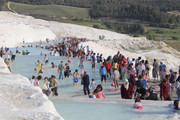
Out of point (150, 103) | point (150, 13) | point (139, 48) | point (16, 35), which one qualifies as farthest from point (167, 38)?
point (150, 103)

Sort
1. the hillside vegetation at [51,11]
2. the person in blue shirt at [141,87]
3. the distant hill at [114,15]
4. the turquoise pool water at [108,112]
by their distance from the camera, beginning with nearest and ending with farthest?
the turquoise pool water at [108,112], the person in blue shirt at [141,87], the distant hill at [114,15], the hillside vegetation at [51,11]

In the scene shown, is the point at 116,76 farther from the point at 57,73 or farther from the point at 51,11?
the point at 51,11

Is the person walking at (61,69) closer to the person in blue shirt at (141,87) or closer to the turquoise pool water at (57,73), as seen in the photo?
the turquoise pool water at (57,73)

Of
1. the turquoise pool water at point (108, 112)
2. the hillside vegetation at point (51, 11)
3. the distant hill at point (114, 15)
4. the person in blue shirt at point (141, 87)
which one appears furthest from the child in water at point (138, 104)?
the hillside vegetation at point (51, 11)

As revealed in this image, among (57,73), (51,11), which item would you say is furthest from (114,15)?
(57,73)

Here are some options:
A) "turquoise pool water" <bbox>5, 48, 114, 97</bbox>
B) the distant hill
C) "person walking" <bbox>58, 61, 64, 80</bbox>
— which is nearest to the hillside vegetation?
the distant hill

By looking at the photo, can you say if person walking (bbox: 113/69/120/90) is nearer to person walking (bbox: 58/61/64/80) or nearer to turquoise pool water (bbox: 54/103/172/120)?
person walking (bbox: 58/61/64/80)

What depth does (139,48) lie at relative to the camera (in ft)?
247

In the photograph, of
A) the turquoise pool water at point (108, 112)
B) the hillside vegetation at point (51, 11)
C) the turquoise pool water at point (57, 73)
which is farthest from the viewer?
the hillside vegetation at point (51, 11)

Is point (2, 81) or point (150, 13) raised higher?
point (150, 13)

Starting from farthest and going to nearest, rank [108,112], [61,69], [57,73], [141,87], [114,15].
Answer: [114,15]
[57,73]
[61,69]
[141,87]
[108,112]

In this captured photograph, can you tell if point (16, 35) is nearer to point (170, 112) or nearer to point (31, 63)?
point (31, 63)

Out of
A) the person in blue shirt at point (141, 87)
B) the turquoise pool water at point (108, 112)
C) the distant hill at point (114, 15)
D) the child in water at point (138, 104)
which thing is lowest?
the turquoise pool water at point (108, 112)

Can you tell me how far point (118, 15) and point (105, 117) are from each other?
139m
